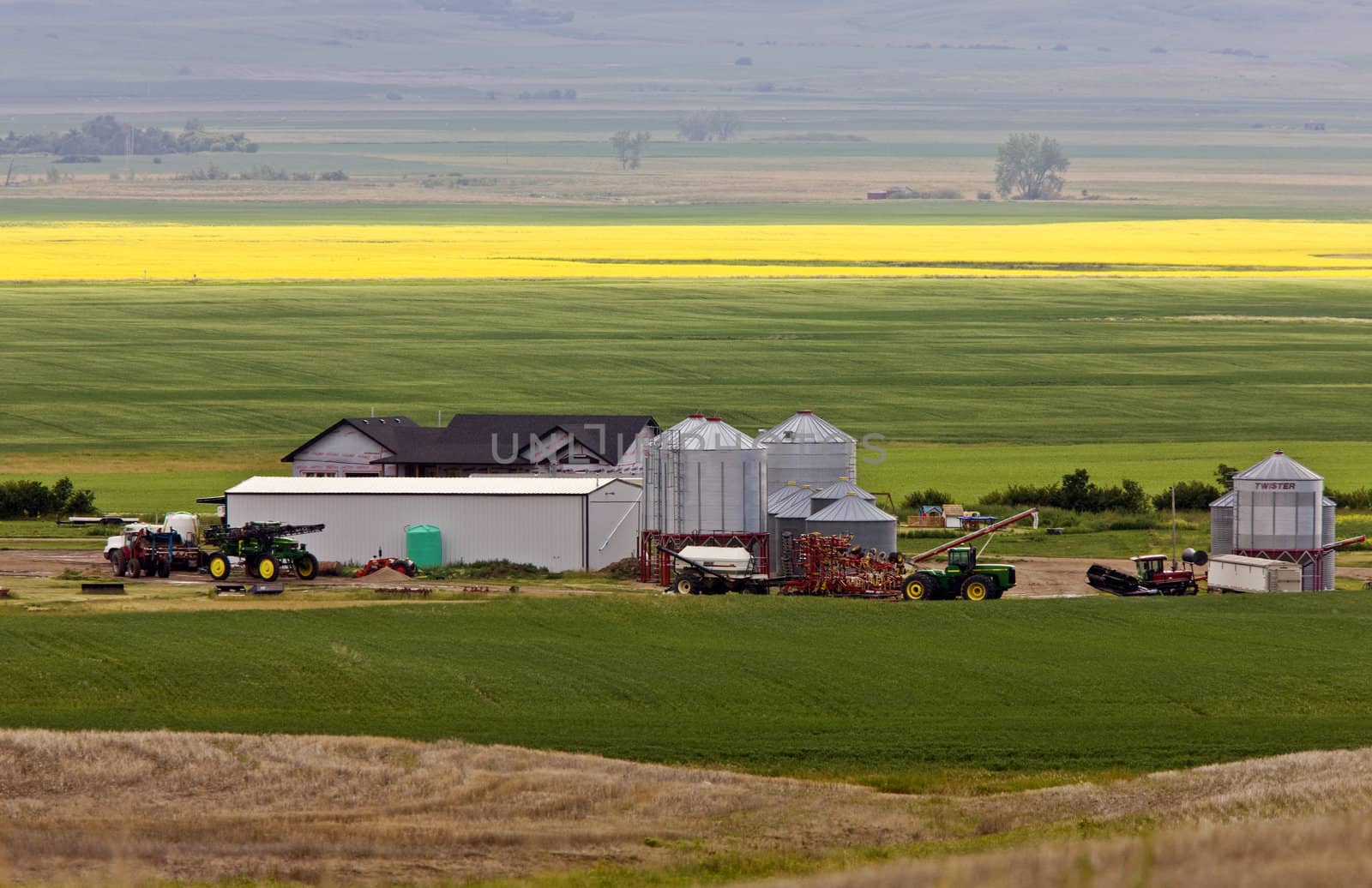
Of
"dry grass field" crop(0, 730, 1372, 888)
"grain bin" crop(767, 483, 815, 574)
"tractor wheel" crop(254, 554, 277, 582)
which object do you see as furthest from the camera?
"grain bin" crop(767, 483, 815, 574)

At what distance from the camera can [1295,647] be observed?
45812 mm

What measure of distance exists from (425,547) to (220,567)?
6791 mm

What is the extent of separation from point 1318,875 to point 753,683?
29.6 meters

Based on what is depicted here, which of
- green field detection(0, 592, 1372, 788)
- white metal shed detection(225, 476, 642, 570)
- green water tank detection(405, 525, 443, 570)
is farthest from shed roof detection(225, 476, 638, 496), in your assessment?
green field detection(0, 592, 1372, 788)

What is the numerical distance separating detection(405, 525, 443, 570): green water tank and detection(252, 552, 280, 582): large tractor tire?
5.34m

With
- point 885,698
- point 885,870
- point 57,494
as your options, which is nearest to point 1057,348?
point 57,494

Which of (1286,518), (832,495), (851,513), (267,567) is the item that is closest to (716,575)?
(851,513)

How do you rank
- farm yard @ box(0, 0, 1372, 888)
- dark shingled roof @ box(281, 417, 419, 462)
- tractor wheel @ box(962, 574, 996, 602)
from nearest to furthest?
farm yard @ box(0, 0, 1372, 888), tractor wheel @ box(962, 574, 996, 602), dark shingled roof @ box(281, 417, 419, 462)

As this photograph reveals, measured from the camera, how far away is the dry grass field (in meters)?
23.1

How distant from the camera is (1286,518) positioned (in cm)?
5972

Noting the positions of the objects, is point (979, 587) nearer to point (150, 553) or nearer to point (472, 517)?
point (472, 517)

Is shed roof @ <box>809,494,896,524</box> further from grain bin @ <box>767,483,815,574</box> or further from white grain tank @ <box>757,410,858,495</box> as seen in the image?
white grain tank @ <box>757,410,858,495</box>

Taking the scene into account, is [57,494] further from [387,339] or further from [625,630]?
[387,339]

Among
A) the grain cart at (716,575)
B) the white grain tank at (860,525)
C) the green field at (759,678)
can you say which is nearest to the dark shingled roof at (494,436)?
the white grain tank at (860,525)
